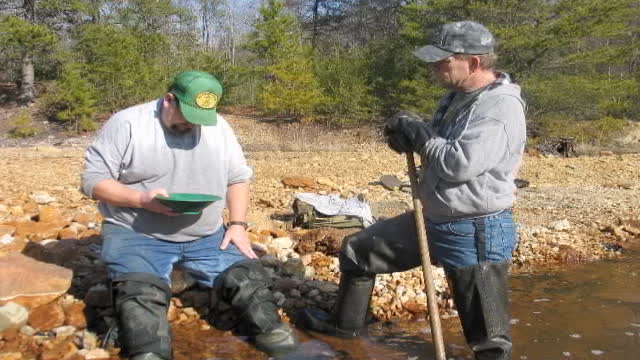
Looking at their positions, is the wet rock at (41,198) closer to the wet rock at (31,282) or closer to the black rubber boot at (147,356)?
the wet rock at (31,282)

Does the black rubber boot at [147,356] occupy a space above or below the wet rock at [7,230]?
below

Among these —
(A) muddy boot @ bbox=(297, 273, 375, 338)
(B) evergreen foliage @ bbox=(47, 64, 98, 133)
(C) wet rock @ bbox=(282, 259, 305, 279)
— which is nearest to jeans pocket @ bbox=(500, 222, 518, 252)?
(A) muddy boot @ bbox=(297, 273, 375, 338)

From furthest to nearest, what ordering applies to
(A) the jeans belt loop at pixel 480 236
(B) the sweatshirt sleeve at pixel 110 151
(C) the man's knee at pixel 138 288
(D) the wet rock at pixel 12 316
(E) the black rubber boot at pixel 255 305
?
1. (E) the black rubber boot at pixel 255 305
2. (D) the wet rock at pixel 12 316
3. (B) the sweatshirt sleeve at pixel 110 151
4. (C) the man's knee at pixel 138 288
5. (A) the jeans belt loop at pixel 480 236

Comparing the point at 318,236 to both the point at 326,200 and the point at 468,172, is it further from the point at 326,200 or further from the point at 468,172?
→ the point at 468,172

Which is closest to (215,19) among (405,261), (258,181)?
(258,181)

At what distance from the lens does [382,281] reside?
500 centimetres

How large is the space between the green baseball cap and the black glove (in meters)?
0.93

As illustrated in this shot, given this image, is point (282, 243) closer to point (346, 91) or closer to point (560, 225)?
point (560, 225)

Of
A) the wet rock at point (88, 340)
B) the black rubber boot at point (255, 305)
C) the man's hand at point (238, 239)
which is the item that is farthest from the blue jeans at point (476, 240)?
the wet rock at point (88, 340)

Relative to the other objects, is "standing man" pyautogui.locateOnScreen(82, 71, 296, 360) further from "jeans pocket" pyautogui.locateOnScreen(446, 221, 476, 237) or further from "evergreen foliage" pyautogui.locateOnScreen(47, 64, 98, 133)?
"evergreen foliage" pyautogui.locateOnScreen(47, 64, 98, 133)

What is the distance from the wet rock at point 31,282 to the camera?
12.6 ft

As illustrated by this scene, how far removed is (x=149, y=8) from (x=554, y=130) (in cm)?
1952

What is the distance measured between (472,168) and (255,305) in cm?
153

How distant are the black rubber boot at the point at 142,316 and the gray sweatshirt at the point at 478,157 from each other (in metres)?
1.49
